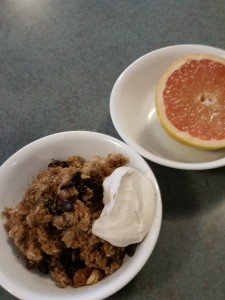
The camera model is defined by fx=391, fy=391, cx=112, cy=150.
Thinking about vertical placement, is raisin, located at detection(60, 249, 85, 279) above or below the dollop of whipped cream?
below

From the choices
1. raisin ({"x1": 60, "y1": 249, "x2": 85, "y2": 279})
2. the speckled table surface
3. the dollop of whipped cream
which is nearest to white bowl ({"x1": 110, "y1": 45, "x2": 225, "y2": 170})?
the speckled table surface

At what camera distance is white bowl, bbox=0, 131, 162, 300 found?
31.9 inches

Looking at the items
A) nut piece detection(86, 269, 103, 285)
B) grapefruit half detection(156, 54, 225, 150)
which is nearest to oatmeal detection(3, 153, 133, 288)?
nut piece detection(86, 269, 103, 285)

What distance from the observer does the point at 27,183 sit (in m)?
0.98

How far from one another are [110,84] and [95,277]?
2.22 feet

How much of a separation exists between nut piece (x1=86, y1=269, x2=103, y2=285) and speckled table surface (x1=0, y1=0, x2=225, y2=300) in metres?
0.13

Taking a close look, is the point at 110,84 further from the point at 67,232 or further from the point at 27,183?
the point at 67,232

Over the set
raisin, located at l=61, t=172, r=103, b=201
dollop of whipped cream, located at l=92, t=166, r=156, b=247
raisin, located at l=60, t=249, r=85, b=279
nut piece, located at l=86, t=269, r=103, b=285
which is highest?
raisin, located at l=61, t=172, r=103, b=201

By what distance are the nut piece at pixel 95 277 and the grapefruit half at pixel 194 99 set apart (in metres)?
0.40

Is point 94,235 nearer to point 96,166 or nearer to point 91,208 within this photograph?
point 91,208

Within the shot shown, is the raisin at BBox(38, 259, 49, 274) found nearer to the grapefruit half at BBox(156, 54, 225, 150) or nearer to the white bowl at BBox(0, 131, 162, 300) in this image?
the white bowl at BBox(0, 131, 162, 300)

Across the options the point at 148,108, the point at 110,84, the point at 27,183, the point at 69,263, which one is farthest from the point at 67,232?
the point at 110,84

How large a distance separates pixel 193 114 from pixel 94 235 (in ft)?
1.43

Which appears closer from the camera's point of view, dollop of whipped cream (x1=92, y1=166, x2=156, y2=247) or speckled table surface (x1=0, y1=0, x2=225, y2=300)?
dollop of whipped cream (x1=92, y1=166, x2=156, y2=247)
